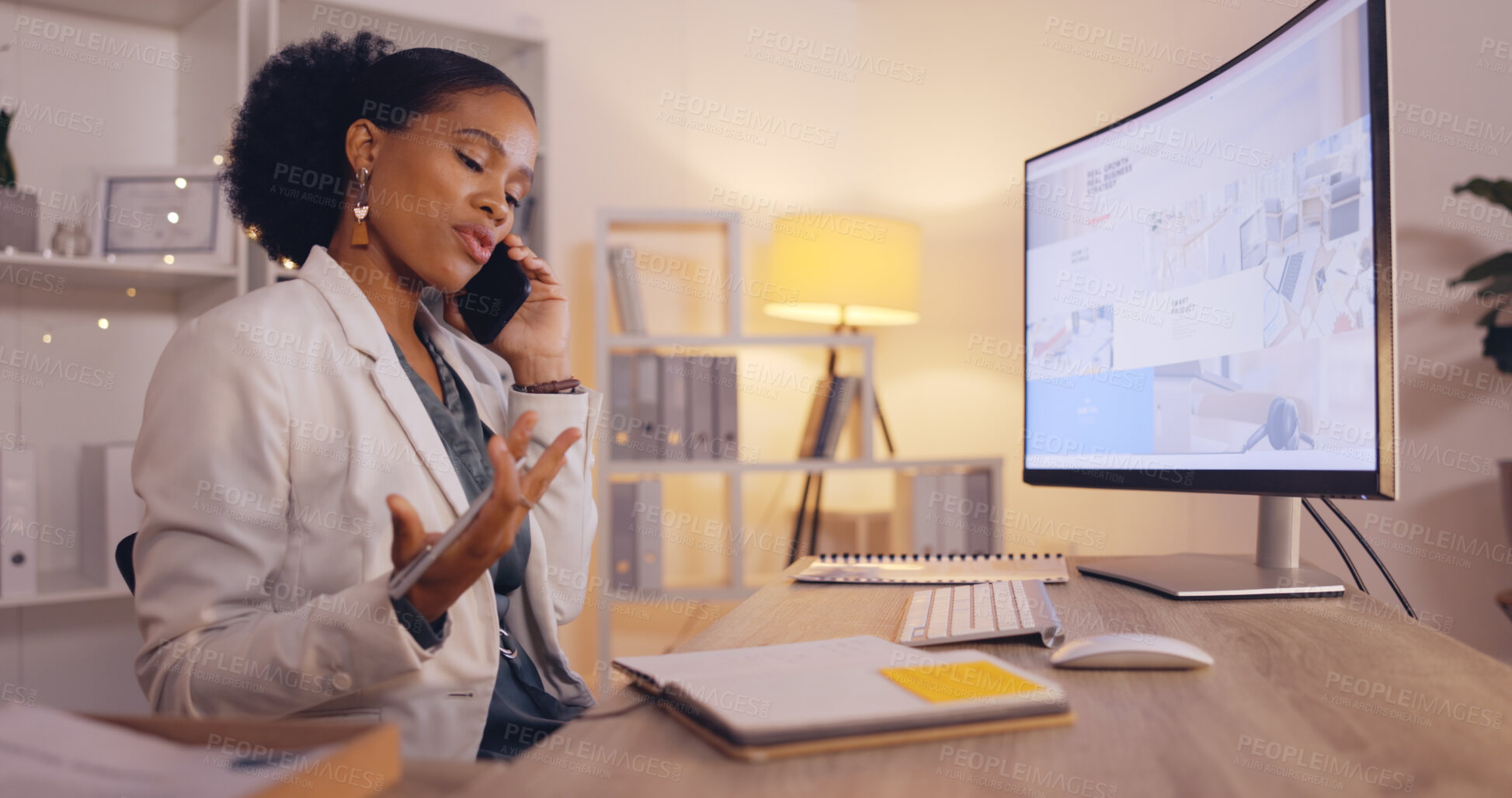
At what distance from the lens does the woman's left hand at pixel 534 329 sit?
56.4 inches

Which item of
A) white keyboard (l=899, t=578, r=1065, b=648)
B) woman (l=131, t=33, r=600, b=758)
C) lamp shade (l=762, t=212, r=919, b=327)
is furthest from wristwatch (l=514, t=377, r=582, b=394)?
lamp shade (l=762, t=212, r=919, b=327)

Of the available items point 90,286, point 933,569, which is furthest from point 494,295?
point 90,286

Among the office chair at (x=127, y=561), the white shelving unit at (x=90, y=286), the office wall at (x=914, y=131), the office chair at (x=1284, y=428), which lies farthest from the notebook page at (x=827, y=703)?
the white shelving unit at (x=90, y=286)

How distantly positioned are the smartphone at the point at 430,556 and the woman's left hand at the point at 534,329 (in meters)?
0.76

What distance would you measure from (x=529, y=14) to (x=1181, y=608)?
287cm

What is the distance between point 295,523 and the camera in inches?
40.0

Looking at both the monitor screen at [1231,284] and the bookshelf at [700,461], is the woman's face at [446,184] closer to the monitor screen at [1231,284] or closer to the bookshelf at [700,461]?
the monitor screen at [1231,284]

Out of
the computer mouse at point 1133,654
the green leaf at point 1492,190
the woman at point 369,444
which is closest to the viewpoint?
the computer mouse at point 1133,654

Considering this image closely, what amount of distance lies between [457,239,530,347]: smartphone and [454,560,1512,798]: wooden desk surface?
0.81 meters

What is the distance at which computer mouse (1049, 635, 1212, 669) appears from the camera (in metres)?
0.73

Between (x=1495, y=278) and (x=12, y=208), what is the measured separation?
3.16 meters

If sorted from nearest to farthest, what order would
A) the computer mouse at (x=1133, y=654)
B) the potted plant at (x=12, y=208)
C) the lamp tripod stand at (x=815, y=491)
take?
the computer mouse at (x=1133, y=654)
the potted plant at (x=12, y=208)
the lamp tripod stand at (x=815, y=491)

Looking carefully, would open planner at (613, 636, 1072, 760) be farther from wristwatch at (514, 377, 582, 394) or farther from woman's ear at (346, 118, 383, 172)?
woman's ear at (346, 118, 383, 172)

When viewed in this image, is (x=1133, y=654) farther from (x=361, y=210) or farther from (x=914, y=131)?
(x=914, y=131)
